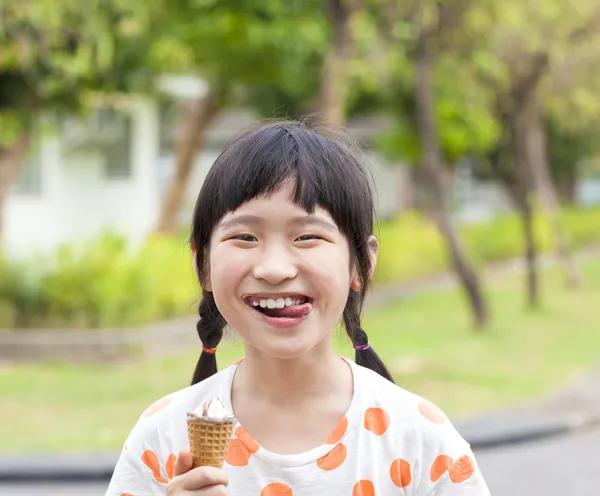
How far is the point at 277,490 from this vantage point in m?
2.13

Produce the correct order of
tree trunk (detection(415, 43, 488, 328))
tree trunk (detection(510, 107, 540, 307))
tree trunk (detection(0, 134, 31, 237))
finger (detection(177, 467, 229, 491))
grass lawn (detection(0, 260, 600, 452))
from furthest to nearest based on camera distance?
tree trunk (detection(510, 107, 540, 307))
tree trunk (detection(415, 43, 488, 328))
tree trunk (detection(0, 134, 31, 237))
grass lawn (detection(0, 260, 600, 452))
finger (detection(177, 467, 229, 491))

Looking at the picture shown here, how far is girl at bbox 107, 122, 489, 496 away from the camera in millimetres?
2119

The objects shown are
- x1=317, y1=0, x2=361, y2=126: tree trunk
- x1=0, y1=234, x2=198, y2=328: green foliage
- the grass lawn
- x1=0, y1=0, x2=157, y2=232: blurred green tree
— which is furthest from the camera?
x1=0, y1=234, x2=198, y2=328: green foliage

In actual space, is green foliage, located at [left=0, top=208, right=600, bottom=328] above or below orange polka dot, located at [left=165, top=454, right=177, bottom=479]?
above

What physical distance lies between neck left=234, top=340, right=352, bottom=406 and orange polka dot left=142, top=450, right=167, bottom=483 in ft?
0.69

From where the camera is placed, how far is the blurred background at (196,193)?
381 inches

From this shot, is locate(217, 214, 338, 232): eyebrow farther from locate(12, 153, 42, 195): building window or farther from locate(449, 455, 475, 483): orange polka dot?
locate(12, 153, 42, 195): building window

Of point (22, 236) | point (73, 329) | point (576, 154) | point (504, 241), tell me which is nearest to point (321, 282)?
point (73, 329)

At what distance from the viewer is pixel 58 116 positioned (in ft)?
40.9

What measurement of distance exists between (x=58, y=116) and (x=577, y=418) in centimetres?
614

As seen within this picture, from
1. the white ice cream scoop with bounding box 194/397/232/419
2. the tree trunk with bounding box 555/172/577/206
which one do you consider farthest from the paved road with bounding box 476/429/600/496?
the tree trunk with bounding box 555/172/577/206

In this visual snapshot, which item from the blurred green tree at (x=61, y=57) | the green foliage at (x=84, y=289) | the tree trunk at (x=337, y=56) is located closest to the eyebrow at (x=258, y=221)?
the blurred green tree at (x=61, y=57)

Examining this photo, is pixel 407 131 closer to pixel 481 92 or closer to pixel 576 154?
pixel 481 92

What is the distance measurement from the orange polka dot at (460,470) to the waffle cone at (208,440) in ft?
1.43
